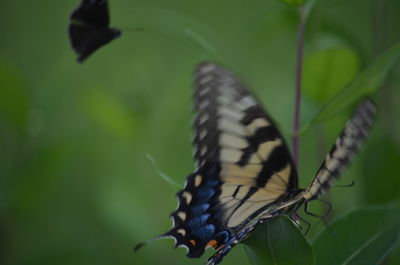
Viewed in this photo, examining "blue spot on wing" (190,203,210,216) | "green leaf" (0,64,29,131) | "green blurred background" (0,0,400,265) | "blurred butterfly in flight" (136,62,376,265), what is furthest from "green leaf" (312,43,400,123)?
"green leaf" (0,64,29,131)

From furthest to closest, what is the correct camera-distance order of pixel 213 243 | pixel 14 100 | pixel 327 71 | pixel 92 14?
pixel 14 100
pixel 327 71
pixel 213 243
pixel 92 14

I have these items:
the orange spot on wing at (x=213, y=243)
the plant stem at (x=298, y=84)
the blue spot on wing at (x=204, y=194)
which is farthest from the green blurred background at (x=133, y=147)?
the orange spot on wing at (x=213, y=243)

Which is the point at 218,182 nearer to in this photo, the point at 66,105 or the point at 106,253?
the point at 106,253

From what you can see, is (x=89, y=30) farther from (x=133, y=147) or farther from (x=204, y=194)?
(x=133, y=147)

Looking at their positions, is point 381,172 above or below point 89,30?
below

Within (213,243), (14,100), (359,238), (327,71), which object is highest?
(327,71)

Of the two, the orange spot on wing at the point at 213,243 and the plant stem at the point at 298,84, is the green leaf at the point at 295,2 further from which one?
the orange spot on wing at the point at 213,243

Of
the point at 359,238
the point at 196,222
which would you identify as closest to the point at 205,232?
the point at 196,222
